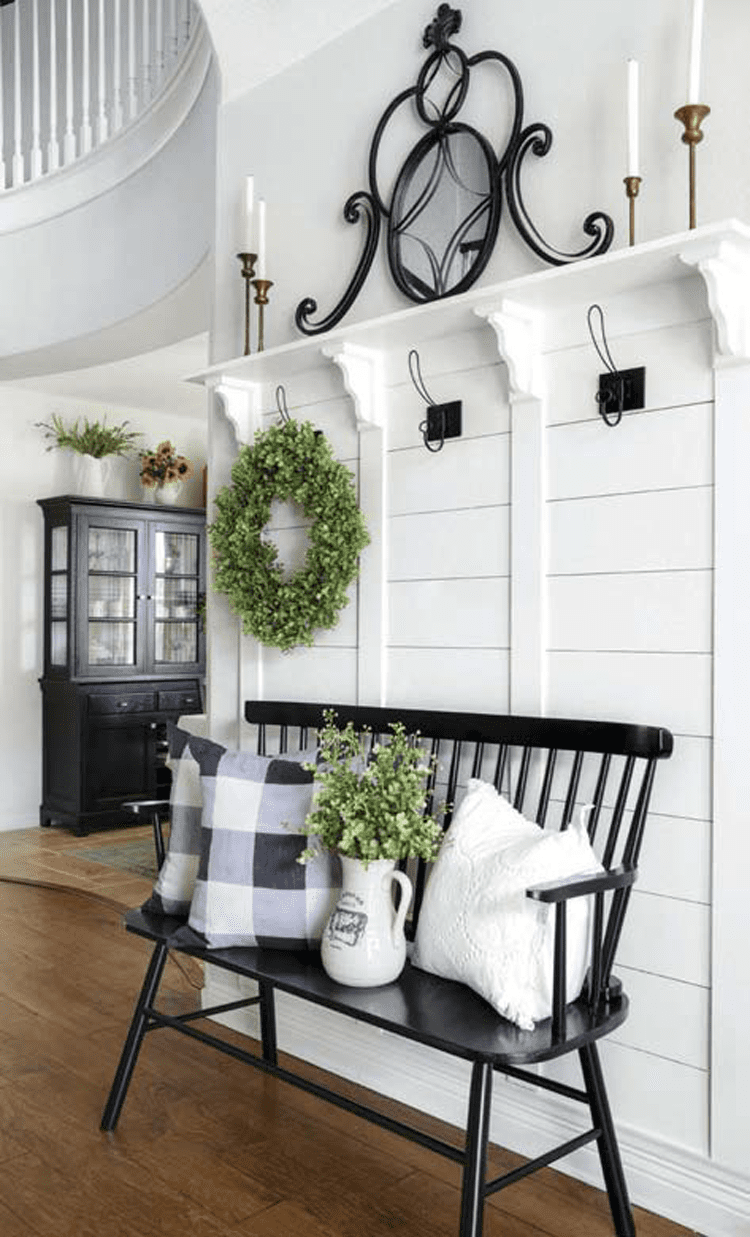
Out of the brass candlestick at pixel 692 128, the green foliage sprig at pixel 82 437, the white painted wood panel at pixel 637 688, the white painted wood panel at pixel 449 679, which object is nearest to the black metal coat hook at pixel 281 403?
the white painted wood panel at pixel 449 679

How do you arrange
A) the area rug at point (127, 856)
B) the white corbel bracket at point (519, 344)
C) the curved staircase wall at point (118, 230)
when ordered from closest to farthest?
1. the white corbel bracket at point (519, 344)
2. the curved staircase wall at point (118, 230)
3. the area rug at point (127, 856)

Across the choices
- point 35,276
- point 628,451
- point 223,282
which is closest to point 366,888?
point 628,451

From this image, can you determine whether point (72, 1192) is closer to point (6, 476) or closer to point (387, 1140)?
point (387, 1140)

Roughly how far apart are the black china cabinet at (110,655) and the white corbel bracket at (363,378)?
370 centimetres

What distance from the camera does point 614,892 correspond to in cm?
204

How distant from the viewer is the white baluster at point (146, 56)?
4465mm

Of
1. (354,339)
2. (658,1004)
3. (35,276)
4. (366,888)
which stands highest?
(35,276)

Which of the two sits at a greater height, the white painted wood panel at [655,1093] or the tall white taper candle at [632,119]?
the tall white taper candle at [632,119]

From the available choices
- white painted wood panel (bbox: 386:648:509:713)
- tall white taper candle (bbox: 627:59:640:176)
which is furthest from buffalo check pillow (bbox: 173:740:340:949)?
tall white taper candle (bbox: 627:59:640:176)

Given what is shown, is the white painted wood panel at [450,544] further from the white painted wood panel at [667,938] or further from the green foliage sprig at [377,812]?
the white painted wood panel at [667,938]

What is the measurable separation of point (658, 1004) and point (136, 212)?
3636 mm

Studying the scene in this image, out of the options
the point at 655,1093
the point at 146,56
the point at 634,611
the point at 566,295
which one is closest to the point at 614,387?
the point at 566,295

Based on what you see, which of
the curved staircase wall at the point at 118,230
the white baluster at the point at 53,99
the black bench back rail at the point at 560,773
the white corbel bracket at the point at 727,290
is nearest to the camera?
the white corbel bracket at the point at 727,290

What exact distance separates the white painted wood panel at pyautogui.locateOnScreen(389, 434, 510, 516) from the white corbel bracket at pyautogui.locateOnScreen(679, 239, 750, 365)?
1.95ft
